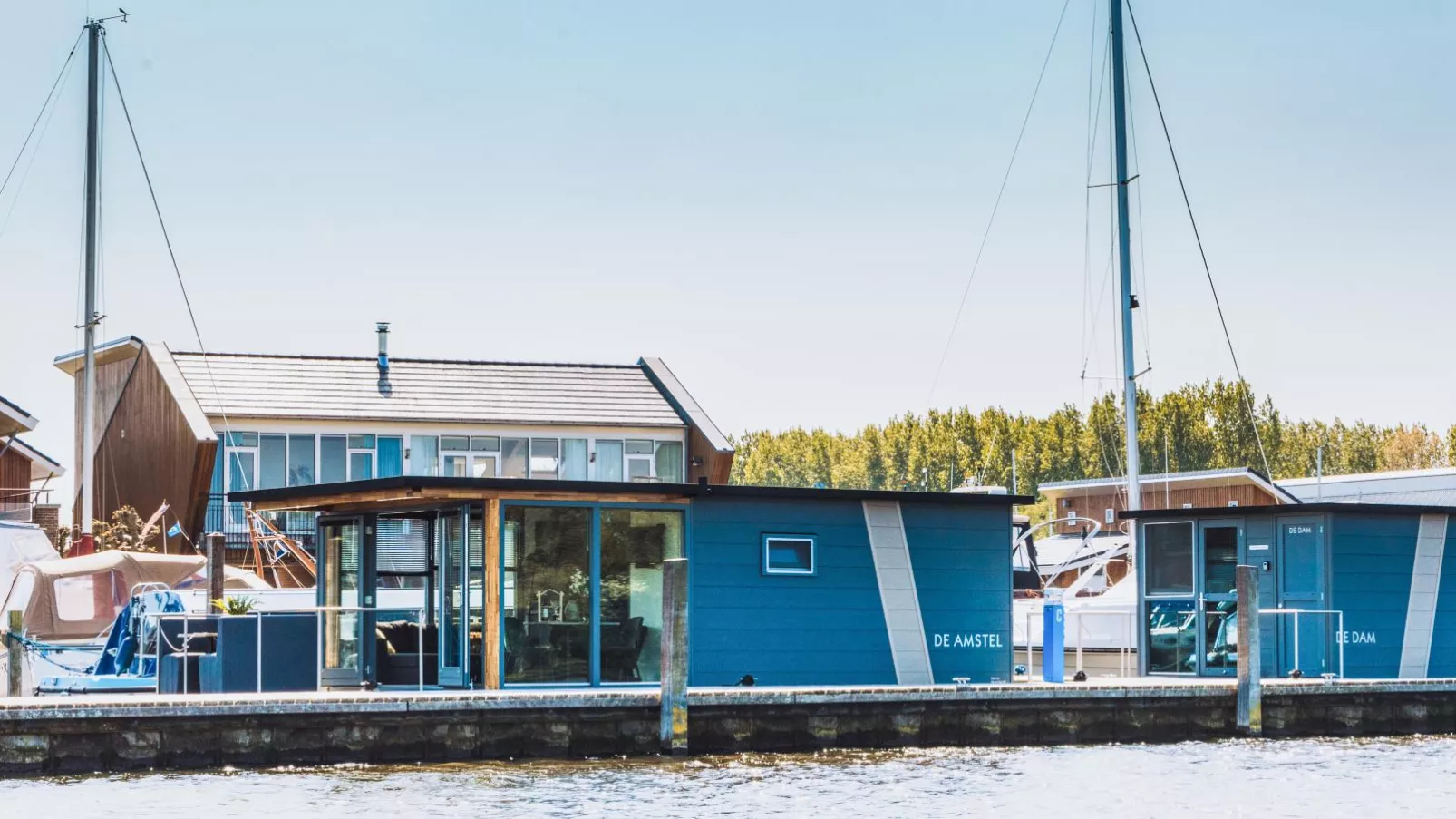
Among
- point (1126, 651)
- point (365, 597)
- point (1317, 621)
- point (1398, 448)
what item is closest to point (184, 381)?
point (365, 597)

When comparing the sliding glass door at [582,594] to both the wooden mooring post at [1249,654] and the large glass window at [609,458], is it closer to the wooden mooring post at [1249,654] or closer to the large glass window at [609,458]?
the wooden mooring post at [1249,654]

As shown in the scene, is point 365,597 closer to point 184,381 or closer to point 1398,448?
point 184,381

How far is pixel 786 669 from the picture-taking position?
21.6 metres

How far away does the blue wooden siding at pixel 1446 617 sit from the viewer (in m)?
24.6

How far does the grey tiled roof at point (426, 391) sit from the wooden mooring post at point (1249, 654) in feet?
65.9

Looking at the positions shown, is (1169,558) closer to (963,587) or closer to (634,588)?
(963,587)

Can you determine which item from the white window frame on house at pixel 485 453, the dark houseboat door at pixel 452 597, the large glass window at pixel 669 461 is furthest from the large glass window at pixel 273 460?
the dark houseboat door at pixel 452 597

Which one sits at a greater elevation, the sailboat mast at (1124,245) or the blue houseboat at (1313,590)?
the sailboat mast at (1124,245)

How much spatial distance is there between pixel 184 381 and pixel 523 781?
71.8 ft

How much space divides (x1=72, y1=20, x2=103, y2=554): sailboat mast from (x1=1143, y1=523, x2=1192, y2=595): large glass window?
17.4 meters

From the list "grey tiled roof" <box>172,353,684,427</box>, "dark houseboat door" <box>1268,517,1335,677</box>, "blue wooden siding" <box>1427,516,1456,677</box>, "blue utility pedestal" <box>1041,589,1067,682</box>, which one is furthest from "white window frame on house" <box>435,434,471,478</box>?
"blue wooden siding" <box>1427,516,1456,677</box>

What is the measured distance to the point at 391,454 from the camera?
127ft

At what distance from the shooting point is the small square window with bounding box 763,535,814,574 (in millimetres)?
21609

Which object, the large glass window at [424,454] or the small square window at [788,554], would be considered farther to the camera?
the large glass window at [424,454]
